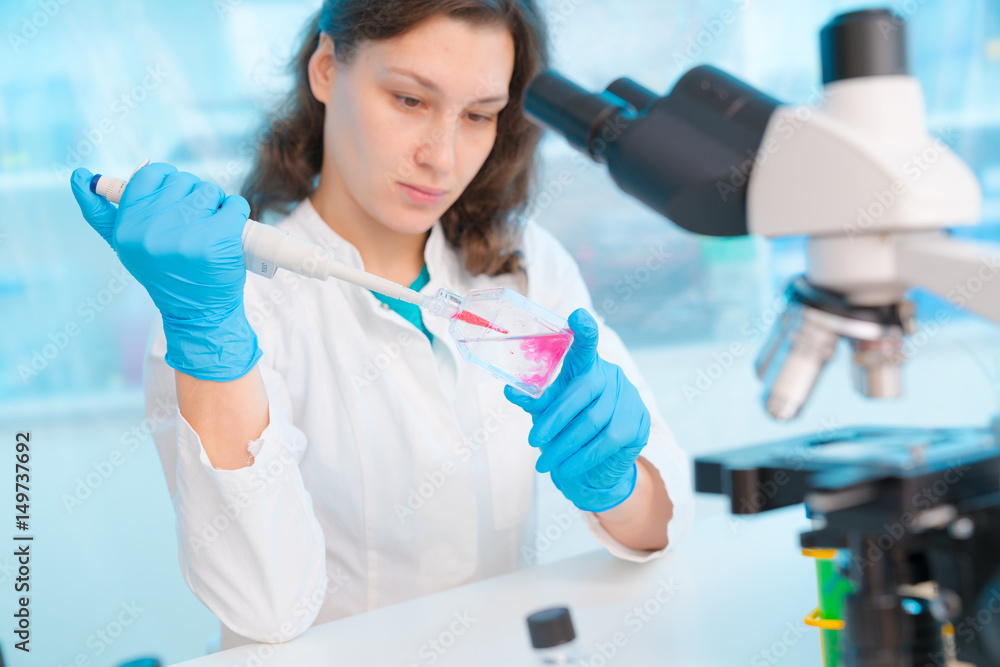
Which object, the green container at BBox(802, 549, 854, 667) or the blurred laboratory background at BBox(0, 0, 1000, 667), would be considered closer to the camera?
the green container at BBox(802, 549, 854, 667)

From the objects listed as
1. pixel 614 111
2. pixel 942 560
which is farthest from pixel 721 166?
pixel 942 560

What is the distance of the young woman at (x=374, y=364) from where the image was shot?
3.19 feet

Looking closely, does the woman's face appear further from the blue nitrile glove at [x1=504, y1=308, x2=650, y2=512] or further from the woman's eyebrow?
the blue nitrile glove at [x1=504, y1=308, x2=650, y2=512]

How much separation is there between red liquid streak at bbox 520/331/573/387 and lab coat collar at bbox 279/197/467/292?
463 mm

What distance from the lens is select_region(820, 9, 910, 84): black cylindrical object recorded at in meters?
0.61

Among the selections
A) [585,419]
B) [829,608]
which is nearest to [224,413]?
[585,419]

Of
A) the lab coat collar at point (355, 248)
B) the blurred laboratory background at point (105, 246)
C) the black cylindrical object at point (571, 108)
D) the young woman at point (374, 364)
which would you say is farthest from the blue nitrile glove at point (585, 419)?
the blurred laboratory background at point (105, 246)

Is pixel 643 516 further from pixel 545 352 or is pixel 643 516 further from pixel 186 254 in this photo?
pixel 186 254

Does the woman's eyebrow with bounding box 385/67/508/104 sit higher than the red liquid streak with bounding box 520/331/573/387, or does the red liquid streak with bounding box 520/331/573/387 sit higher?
the woman's eyebrow with bounding box 385/67/508/104

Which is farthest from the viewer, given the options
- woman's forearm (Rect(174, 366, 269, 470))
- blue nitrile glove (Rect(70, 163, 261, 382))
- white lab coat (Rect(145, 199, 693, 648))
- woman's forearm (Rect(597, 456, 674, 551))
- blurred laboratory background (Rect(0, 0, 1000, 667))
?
blurred laboratory background (Rect(0, 0, 1000, 667))

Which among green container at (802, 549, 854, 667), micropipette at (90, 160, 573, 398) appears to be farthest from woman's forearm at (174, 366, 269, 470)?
green container at (802, 549, 854, 667)

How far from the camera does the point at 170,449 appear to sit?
1179mm

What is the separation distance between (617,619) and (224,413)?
1.87 feet

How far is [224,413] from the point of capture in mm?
990
